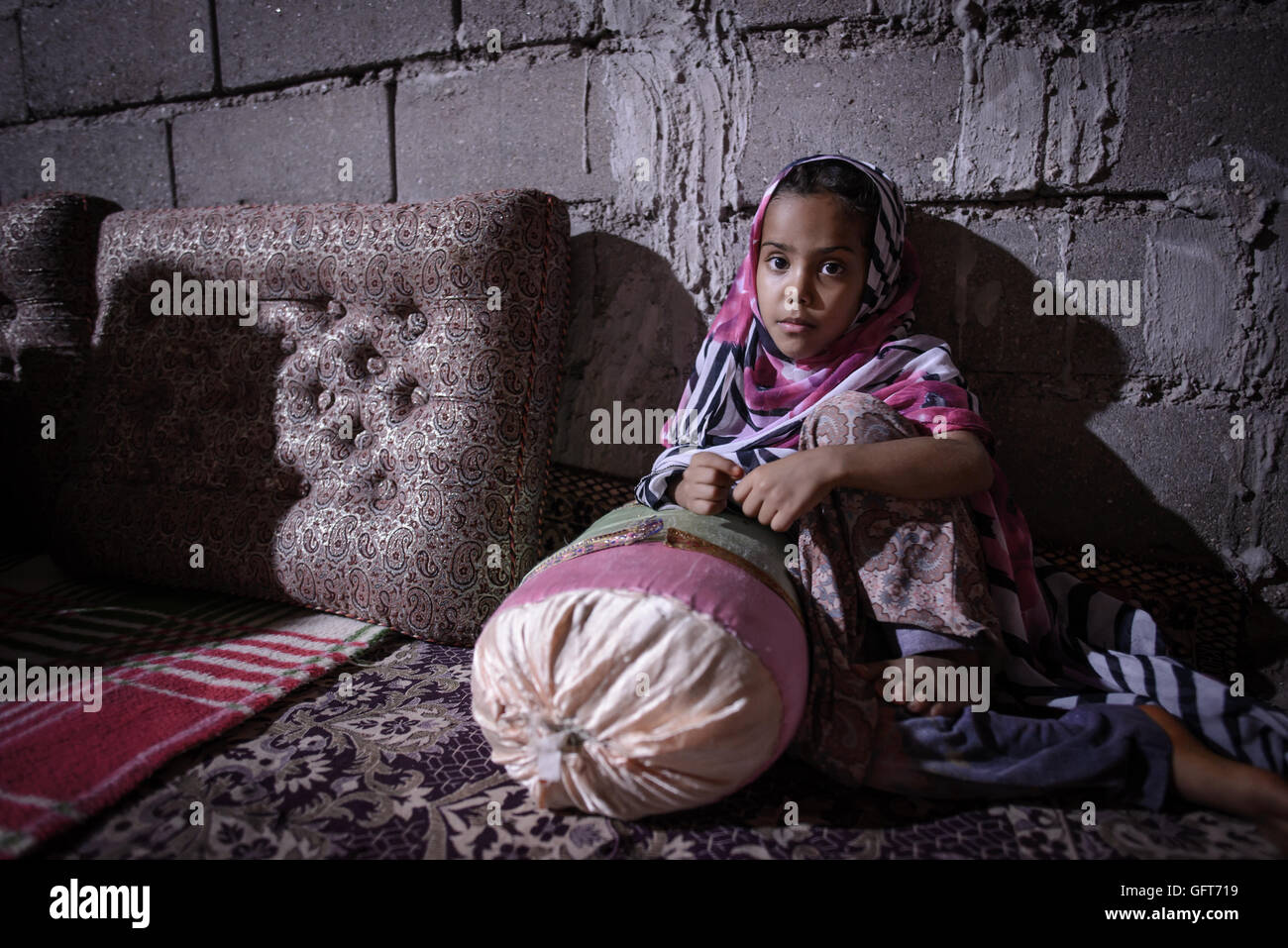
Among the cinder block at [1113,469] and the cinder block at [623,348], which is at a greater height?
the cinder block at [623,348]

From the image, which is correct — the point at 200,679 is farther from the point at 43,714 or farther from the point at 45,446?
the point at 45,446

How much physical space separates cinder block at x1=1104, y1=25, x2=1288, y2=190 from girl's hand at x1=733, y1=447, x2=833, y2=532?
3.51ft

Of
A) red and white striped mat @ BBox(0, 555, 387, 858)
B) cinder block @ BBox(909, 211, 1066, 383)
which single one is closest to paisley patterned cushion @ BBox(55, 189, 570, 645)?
red and white striped mat @ BBox(0, 555, 387, 858)

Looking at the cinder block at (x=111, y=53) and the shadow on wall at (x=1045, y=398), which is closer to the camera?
the shadow on wall at (x=1045, y=398)

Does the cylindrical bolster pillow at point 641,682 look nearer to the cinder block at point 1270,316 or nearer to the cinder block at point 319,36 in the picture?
the cinder block at point 1270,316

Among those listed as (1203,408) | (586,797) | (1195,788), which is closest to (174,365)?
(586,797)

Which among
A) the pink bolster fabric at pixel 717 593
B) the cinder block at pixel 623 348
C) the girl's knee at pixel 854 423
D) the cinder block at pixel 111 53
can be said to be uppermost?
the cinder block at pixel 111 53

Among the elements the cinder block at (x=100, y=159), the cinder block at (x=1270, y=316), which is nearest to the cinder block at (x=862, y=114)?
the cinder block at (x=1270, y=316)

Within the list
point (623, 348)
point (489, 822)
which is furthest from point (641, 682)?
point (623, 348)

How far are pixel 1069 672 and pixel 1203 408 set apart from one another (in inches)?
27.8

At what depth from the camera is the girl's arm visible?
1.14 meters

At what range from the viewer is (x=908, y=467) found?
1.15m

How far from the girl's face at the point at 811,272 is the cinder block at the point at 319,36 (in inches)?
50.1

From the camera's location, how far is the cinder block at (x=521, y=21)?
1862 millimetres
